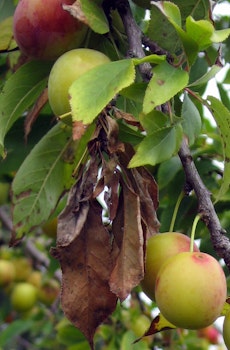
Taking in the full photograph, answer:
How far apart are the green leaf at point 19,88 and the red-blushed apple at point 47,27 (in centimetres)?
9

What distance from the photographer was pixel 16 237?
122 centimetres

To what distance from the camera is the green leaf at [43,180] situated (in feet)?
4.12

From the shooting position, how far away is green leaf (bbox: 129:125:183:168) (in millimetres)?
941

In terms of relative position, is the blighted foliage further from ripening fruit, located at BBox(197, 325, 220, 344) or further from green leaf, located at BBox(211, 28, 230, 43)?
ripening fruit, located at BBox(197, 325, 220, 344)

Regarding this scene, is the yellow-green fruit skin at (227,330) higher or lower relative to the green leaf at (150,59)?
lower

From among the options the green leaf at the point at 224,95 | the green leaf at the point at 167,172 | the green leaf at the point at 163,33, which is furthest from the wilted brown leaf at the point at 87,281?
the green leaf at the point at 224,95

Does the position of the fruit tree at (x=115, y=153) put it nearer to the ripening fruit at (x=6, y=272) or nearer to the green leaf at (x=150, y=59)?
the green leaf at (x=150, y=59)

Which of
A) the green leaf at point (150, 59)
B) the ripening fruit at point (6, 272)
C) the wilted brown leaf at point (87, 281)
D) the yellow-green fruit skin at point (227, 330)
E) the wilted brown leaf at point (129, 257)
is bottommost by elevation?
the ripening fruit at point (6, 272)

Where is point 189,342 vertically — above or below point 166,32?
below

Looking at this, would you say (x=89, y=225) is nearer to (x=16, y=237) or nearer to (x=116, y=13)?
(x=16, y=237)

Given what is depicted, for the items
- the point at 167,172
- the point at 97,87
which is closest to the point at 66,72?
the point at 97,87

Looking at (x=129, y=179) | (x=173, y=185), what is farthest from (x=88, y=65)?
(x=173, y=185)

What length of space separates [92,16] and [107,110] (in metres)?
0.16

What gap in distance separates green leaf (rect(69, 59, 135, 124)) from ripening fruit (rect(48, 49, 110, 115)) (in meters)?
0.05
